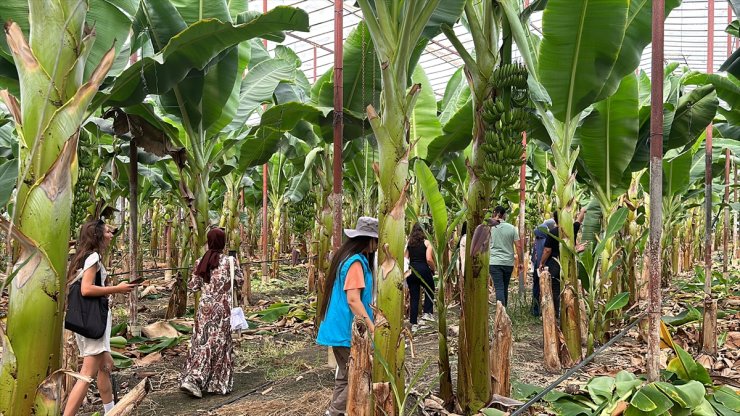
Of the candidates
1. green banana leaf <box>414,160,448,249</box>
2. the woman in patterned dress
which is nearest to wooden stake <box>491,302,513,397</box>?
green banana leaf <box>414,160,448,249</box>

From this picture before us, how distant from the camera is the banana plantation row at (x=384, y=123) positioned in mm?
2100

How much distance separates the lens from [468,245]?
3.91 m

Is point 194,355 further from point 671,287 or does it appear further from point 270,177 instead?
point 671,287

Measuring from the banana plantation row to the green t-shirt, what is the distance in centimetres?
52

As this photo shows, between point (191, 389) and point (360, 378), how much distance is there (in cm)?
226

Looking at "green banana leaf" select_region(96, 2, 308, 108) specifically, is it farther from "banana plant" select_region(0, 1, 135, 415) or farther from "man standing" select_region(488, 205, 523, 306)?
"man standing" select_region(488, 205, 523, 306)

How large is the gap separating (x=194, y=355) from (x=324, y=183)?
3.35 m

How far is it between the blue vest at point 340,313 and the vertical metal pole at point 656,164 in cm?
171

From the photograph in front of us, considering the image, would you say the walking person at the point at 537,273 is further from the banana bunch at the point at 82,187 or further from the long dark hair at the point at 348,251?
the banana bunch at the point at 82,187

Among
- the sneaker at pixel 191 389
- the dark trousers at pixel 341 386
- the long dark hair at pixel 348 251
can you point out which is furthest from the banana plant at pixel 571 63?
the sneaker at pixel 191 389

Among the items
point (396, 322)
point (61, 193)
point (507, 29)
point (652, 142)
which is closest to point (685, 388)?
point (652, 142)

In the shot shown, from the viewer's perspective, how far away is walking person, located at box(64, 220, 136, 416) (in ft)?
11.8

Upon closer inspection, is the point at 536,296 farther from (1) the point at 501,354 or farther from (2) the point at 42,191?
(2) the point at 42,191

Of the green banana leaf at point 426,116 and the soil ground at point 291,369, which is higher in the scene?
the green banana leaf at point 426,116
